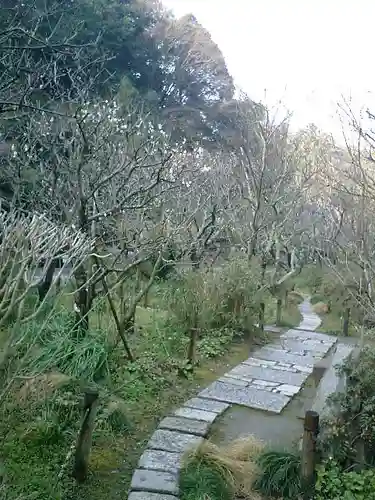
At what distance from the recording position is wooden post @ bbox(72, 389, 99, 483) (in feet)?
11.9

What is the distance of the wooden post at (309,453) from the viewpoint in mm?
3621

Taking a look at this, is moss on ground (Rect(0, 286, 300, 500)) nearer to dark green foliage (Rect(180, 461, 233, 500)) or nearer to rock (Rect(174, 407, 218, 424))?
rock (Rect(174, 407, 218, 424))

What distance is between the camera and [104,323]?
656 cm

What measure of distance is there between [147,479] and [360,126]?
13.9 ft

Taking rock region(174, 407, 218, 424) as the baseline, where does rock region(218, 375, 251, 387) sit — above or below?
below

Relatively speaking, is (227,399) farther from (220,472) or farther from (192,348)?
(220,472)

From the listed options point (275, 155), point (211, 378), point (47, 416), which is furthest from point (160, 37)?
point (47, 416)

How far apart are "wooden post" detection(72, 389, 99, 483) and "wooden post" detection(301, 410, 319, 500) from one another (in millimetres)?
1500

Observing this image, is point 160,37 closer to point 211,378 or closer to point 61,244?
point 211,378

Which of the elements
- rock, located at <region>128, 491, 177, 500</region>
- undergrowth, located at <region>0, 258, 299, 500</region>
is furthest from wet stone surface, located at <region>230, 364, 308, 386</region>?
rock, located at <region>128, 491, 177, 500</region>

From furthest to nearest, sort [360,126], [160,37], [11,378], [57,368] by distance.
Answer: [160,37]
[360,126]
[57,368]
[11,378]

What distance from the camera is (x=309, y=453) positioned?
3.64 meters

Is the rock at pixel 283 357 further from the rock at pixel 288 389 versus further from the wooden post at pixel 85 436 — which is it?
the wooden post at pixel 85 436

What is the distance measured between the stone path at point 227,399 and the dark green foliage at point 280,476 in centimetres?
65
